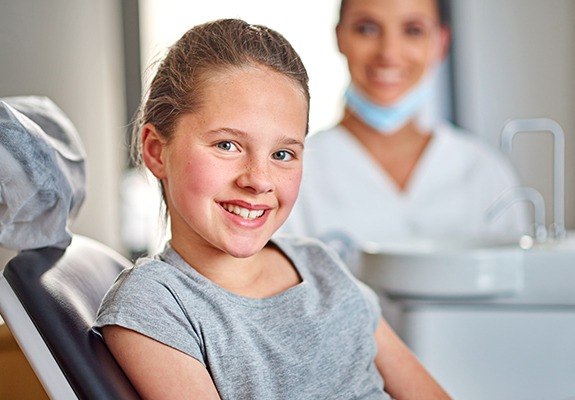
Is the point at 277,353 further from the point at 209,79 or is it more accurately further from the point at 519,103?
the point at 519,103

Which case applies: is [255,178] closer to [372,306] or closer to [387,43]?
[372,306]

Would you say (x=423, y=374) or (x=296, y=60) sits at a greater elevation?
(x=296, y=60)

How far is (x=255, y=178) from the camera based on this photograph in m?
1.07

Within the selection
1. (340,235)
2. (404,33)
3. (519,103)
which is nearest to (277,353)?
(340,235)

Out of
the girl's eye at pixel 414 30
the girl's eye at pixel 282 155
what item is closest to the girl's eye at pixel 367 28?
the girl's eye at pixel 414 30

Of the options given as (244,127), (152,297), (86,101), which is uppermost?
(244,127)

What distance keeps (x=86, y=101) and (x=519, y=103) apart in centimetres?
159

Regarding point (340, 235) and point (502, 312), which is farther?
point (340, 235)

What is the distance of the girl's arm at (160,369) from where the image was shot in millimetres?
1000

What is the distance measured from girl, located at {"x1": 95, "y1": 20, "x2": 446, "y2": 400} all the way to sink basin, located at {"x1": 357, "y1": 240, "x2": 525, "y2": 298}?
89cm

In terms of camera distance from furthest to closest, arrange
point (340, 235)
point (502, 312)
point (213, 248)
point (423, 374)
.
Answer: point (340, 235) → point (502, 312) → point (423, 374) → point (213, 248)

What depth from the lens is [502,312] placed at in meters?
2.11

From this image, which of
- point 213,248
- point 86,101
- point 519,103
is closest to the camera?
point 213,248

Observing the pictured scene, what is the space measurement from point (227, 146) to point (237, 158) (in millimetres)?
19
